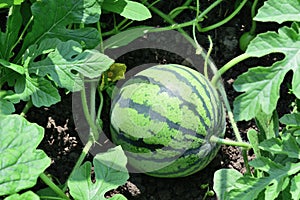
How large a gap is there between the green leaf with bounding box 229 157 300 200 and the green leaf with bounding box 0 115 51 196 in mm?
814

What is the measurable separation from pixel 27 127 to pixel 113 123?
2.56 ft

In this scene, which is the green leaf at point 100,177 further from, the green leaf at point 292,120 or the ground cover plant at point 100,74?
the green leaf at point 292,120

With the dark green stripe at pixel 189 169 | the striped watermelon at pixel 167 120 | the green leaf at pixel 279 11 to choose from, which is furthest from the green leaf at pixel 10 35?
the green leaf at pixel 279 11

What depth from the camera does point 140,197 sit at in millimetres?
2965

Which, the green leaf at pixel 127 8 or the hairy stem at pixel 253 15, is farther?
the hairy stem at pixel 253 15

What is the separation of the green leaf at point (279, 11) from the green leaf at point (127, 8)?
1.84ft

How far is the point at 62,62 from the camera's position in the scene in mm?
2471


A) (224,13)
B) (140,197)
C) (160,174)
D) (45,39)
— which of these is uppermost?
(45,39)

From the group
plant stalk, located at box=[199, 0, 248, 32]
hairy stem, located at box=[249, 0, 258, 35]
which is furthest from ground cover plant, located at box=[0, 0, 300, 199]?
hairy stem, located at box=[249, 0, 258, 35]

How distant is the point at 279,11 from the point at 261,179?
0.65 meters

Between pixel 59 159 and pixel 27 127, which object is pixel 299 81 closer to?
pixel 27 127

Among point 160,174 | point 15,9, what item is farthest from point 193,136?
point 15,9

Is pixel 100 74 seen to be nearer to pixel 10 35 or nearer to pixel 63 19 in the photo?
pixel 63 19

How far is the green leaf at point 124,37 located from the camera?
117 inches
